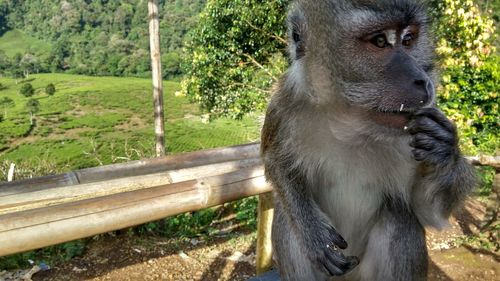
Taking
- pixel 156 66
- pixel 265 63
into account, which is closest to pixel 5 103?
pixel 156 66

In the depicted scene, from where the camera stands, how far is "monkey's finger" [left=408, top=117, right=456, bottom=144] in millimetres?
1703

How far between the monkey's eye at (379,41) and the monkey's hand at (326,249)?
94cm

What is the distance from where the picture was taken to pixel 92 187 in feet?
11.4

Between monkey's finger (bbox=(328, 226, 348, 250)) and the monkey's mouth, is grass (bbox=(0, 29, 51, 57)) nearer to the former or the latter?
monkey's finger (bbox=(328, 226, 348, 250))

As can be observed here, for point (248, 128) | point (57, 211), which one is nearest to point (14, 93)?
point (248, 128)

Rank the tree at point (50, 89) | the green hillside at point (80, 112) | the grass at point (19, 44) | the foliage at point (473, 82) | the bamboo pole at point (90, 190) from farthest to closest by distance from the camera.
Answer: the grass at point (19, 44), the tree at point (50, 89), the green hillside at point (80, 112), the foliage at point (473, 82), the bamboo pole at point (90, 190)

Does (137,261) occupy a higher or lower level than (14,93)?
higher

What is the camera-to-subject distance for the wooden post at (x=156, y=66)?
9789 mm

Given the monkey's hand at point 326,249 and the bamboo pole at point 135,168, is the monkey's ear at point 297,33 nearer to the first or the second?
the monkey's hand at point 326,249

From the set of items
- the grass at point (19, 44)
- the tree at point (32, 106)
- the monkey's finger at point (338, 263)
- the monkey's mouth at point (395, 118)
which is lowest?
the tree at point (32, 106)

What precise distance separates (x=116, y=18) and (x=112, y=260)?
45.9 metres

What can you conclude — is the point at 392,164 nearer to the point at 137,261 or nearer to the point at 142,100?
the point at 137,261

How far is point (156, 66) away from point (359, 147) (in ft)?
28.0

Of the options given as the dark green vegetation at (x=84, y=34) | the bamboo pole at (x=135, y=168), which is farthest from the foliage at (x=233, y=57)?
the dark green vegetation at (x=84, y=34)
